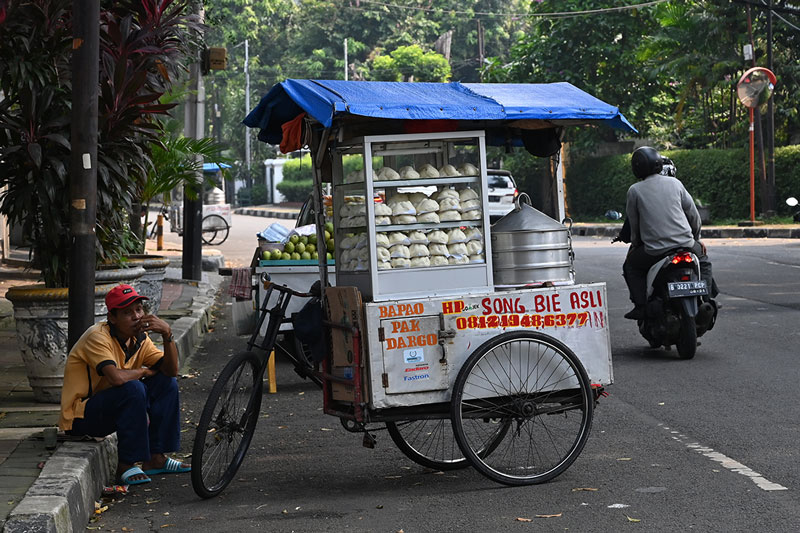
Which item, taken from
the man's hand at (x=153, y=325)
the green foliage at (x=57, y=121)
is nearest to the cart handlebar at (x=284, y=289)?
the man's hand at (x=153, y=325)

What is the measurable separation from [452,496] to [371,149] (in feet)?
5.87

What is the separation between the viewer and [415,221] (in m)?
5.66

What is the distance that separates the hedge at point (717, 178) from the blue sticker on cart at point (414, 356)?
2287cm

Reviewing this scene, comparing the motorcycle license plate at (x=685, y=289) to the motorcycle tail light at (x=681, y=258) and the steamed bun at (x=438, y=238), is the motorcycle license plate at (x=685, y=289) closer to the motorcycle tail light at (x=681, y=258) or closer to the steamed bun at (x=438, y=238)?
the motorcycle tail light at (x=681, y=258)

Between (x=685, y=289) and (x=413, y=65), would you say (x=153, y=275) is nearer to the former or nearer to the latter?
(x=685, y=289)

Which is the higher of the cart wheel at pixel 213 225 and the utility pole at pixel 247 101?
the utility pole at pixel 247 101

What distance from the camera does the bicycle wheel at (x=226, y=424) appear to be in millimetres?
5227

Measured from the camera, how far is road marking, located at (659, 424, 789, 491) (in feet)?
17.0

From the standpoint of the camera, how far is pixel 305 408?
7852 mm

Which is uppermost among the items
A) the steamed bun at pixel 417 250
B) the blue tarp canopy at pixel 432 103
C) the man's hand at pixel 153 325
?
the blue tarp canopy at pixel 432 103

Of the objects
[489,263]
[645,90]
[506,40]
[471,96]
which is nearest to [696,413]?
[489,263]

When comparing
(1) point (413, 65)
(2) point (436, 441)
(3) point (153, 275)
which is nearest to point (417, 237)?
(2) point (436, 441)

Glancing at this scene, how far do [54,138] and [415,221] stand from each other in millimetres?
2952

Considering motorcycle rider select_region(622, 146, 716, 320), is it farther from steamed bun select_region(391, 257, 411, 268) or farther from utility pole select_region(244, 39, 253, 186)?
utility pole select_region(244, 39, 253, 186)
